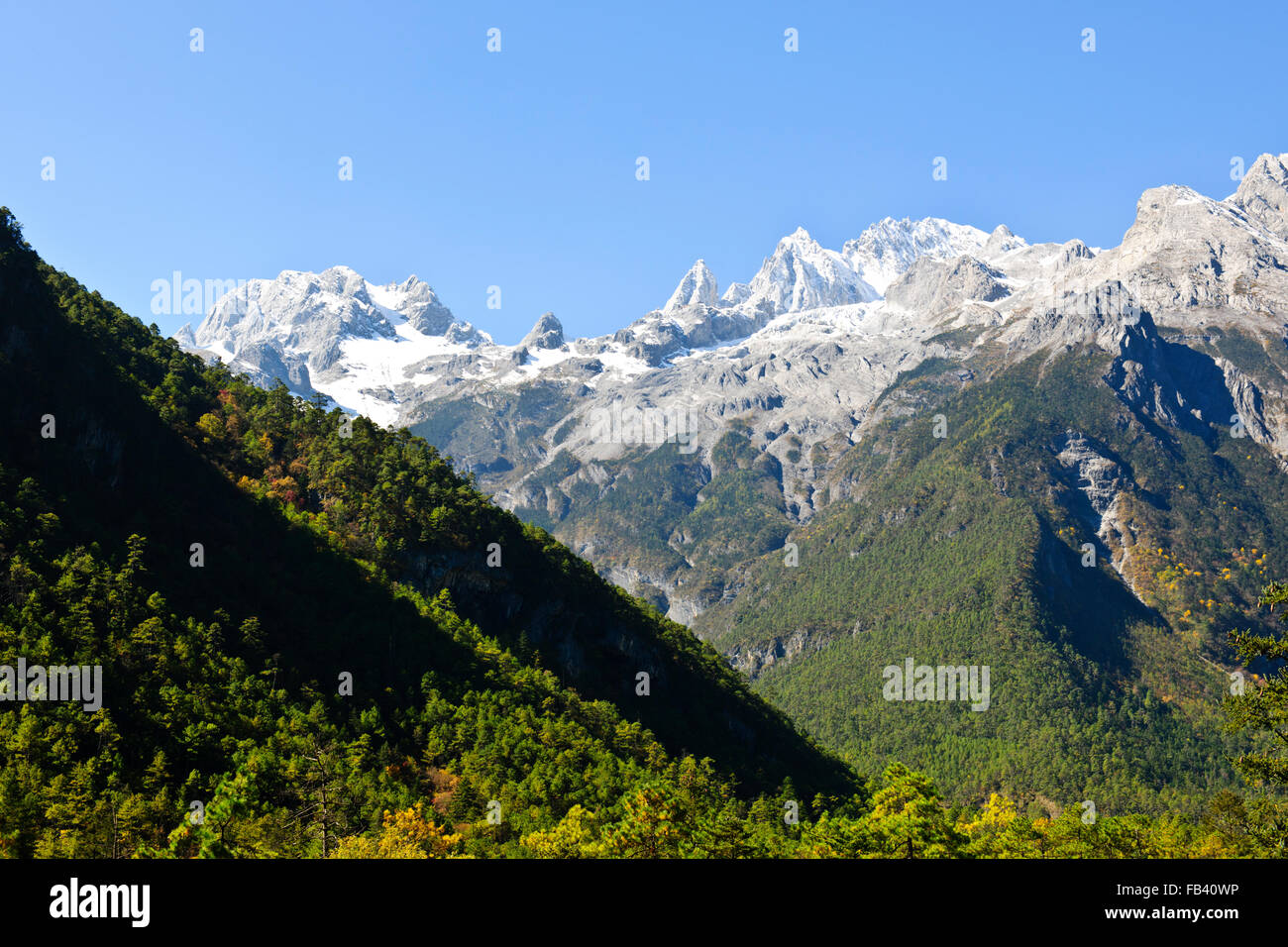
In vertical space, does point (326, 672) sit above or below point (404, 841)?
above

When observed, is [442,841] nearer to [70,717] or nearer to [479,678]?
[70,717]

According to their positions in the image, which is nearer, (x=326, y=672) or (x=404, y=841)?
(x=404, y=841)

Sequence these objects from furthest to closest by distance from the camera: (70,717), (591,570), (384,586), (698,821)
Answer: (591,570), (384,586), (70,717), (698,821)

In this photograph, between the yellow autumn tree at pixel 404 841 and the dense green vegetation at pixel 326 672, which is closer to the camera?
the yellow autumn tree at pixel 404 841

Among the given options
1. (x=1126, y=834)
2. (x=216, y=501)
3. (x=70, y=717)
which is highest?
(x=216, y=501)

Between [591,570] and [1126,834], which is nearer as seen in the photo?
[1126,834]

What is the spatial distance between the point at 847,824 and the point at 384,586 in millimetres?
75388

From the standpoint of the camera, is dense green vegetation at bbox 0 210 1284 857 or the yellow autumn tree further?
dense green vegetation at bbox 0 210 1284 857

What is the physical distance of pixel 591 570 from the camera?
180 meters

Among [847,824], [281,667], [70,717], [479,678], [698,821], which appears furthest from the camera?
[479,678]
